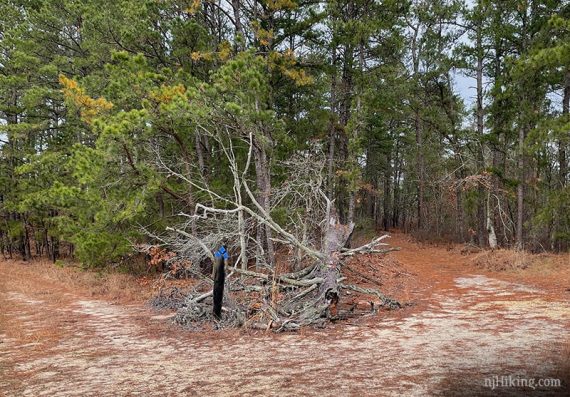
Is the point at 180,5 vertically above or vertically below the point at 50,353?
above

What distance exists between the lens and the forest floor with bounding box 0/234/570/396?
14.5 feet

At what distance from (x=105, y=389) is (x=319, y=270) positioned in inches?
202

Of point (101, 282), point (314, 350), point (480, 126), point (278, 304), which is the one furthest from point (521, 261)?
point (101, 282)

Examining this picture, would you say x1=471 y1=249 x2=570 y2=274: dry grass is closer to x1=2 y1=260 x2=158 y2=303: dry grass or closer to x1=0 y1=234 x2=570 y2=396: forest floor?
x1=0 y1=234 x2=570 y2=396: forest floor

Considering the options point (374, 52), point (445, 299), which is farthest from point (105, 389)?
point (374, 52)

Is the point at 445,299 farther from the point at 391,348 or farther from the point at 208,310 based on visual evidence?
the point at 208,310

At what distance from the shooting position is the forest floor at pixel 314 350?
4418 mm

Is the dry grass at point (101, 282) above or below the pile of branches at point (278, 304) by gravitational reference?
below

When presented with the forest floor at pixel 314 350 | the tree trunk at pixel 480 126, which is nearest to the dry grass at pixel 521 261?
the forest floor at pixel 314 350

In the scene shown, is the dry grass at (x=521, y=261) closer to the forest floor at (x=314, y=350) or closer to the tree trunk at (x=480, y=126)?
the forest floor at (x=314, y=350)

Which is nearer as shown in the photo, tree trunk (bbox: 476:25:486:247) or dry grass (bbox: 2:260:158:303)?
dry grass (bbox: 2:260:158:303)

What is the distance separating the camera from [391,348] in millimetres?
5664

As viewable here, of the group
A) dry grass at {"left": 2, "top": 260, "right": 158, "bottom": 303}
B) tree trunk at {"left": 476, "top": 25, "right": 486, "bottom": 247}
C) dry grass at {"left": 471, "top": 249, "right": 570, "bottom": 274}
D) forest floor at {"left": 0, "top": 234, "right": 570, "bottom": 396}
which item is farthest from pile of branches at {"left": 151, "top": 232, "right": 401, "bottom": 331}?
tree trunk at {"left": 476, "top": 25, "right": 486, "bottom": 247}

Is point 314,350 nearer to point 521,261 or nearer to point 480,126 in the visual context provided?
point 521,261
